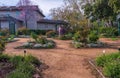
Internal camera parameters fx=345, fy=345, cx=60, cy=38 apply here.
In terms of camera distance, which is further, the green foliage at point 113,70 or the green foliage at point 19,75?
the green foliage at point 113,70

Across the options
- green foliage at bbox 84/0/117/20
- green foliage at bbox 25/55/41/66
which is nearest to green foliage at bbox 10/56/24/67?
green foliage at bbox 25/55/41/66

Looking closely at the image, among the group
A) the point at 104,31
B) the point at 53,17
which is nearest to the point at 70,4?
the point at 53,17

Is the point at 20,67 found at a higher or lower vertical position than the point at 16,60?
lower

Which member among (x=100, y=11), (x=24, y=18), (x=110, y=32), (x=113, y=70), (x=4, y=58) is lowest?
(x=113, y=70)

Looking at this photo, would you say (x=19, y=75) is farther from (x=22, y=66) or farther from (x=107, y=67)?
(x=107, y=67)

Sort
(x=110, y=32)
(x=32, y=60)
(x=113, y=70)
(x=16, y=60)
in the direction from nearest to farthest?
1. (x=113, y=70)
2. (x=16, y=60)
3. (x=32, y=60)
4. (x=110, y=32)

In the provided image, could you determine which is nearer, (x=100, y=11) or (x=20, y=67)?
(x=20, y=67)

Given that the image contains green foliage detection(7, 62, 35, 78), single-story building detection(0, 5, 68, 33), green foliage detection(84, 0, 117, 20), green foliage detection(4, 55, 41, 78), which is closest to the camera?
green foliage detection(7, 62, 35, 78)

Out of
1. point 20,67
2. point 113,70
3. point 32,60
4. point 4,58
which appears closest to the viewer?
point 113,70

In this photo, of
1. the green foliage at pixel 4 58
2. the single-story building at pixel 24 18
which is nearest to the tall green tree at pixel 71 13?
the single-story building at pixel 24 18

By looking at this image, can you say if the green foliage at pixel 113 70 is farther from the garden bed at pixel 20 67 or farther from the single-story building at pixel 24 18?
the single-story building at pixel 24 18

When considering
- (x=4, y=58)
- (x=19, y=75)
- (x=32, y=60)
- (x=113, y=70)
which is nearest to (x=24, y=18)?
(x=4, y=58)

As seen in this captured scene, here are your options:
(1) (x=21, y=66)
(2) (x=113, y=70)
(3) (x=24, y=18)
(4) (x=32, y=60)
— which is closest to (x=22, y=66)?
(1) (x=21, y=66)

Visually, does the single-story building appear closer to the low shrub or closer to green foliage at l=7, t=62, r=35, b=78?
the low shrub
